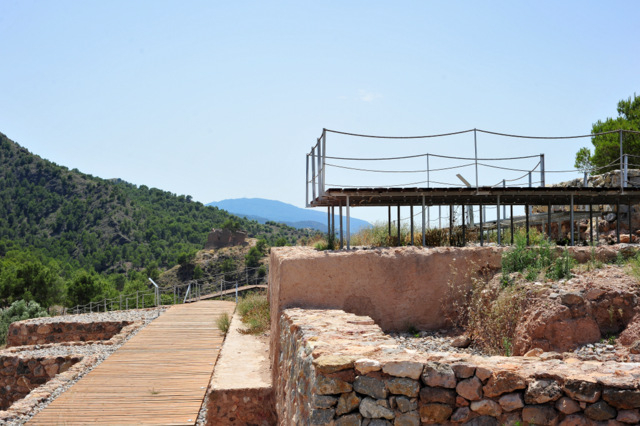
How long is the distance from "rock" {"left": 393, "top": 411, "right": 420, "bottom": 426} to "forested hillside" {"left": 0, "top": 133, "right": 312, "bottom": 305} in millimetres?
→ 52980

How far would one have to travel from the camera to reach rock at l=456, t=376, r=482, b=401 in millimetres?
3363

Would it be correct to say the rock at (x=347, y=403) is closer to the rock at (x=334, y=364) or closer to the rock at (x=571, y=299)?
the rock at (x=334, y=364)

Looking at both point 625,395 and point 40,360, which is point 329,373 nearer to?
point 625,395

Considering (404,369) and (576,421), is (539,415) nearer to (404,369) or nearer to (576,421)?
(576,421)

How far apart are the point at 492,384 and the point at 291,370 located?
2.25m

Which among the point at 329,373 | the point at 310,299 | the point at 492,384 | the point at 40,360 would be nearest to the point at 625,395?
the point at 492,384

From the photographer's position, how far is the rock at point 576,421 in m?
3.13

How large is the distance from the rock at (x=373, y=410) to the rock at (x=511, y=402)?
0.74m

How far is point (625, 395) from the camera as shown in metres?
3.04

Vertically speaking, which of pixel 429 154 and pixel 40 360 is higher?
pixel 429 154

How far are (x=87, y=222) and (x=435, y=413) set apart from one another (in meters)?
72.5

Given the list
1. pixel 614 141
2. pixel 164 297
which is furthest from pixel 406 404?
pixel 164 297

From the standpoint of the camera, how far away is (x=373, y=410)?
348 cm

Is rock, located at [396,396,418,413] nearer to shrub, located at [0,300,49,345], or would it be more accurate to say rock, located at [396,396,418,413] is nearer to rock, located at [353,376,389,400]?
rock, located at [353,376,389,400]
